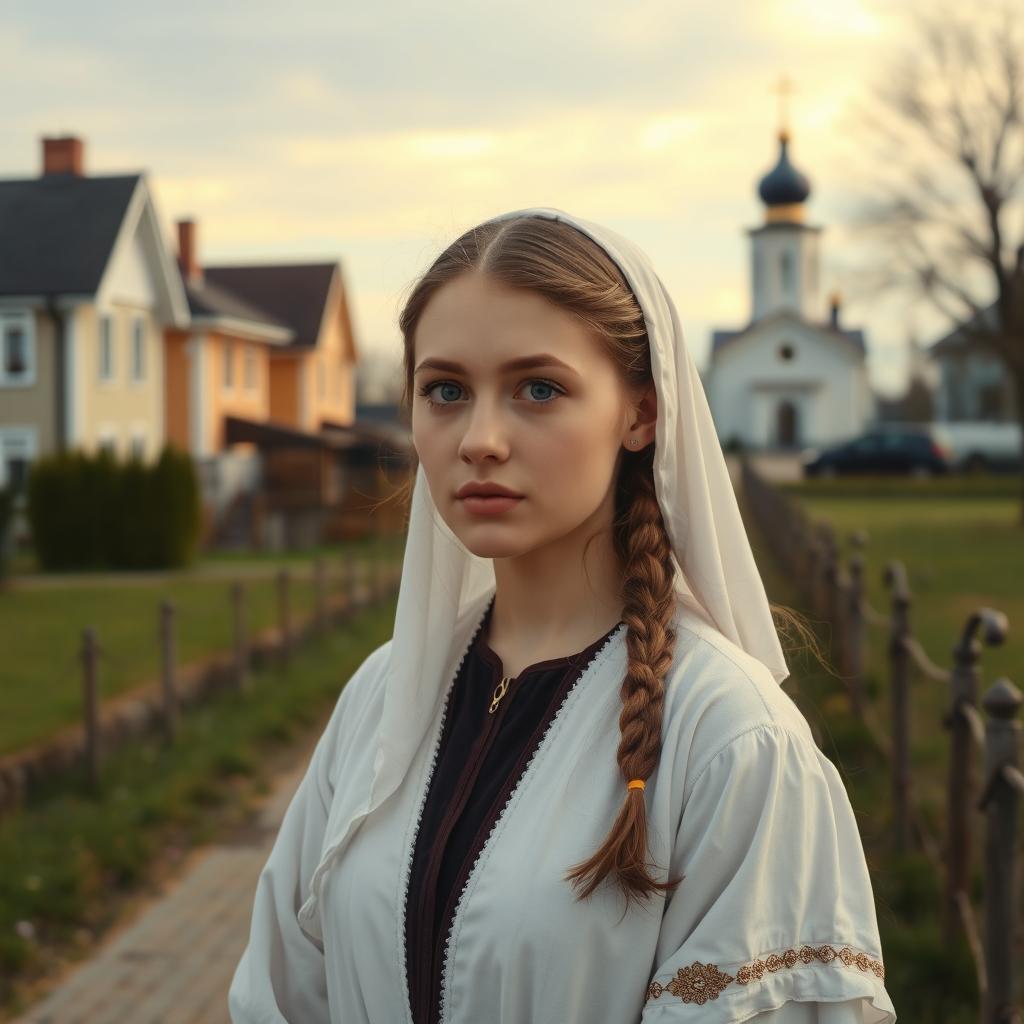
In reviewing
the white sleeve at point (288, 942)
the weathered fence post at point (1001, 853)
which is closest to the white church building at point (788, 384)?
the weathered fence post at point (1001, 853)

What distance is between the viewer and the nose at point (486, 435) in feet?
6.66

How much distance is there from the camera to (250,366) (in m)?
39.5

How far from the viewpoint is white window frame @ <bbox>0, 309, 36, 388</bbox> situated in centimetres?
2844

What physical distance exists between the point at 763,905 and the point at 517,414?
72 centimetres

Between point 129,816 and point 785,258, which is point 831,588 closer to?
point 129,816

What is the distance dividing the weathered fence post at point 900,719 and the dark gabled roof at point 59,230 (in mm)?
17333

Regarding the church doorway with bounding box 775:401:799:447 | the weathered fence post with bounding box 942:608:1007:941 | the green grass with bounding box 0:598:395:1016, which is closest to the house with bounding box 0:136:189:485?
the green grass with bounding box 0:598:395:1016

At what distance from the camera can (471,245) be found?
2164 millimetres

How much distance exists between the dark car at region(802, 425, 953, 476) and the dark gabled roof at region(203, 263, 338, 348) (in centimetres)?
1608

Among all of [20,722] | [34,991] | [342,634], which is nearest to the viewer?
[34,991]

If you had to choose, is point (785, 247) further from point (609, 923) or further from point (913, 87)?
point (609, 923)

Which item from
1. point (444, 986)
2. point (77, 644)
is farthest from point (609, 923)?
point (77, 644)

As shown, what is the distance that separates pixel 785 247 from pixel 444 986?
79.0 meters

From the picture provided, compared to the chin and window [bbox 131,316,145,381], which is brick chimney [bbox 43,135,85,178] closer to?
window [bbox 131,316,145,381]
